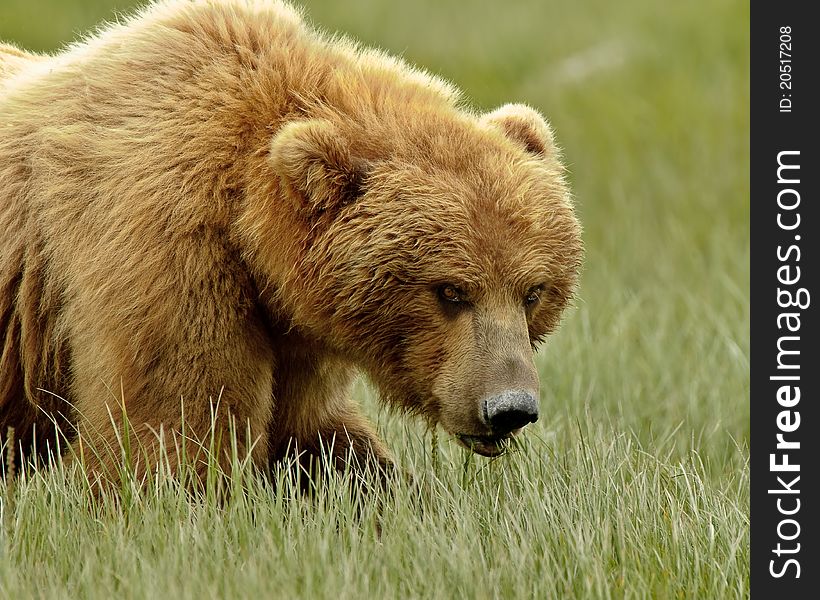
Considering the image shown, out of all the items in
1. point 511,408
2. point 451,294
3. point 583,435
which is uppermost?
point 451,294

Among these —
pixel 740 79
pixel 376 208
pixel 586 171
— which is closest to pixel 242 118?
pixel 376 208

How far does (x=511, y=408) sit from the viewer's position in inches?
160

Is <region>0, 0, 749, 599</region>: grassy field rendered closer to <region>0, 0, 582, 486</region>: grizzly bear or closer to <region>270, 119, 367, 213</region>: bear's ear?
<region>0, 0, 582, 486</region>: grizzly bear

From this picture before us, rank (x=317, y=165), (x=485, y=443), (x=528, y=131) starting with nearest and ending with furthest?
(x=317, y=165), (x=485, y=443), (x=528, y=131)

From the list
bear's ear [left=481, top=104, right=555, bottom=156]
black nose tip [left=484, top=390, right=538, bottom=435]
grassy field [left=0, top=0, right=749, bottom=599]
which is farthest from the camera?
bear's ear [left=481, top=104, right=555, bottom=156]

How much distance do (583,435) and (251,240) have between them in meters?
1.91

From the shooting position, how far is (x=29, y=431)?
4.83 meters

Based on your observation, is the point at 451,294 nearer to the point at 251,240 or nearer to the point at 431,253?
the point at 431,253

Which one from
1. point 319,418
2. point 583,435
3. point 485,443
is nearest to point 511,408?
point 485,443

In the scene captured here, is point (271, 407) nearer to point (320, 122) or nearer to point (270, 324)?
point (270, 324)

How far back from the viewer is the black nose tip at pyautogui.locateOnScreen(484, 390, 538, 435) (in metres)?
4.08

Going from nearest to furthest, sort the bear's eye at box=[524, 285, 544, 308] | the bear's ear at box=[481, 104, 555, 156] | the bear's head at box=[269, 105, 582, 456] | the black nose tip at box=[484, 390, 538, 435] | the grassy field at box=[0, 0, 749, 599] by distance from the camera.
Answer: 1. the grassy field at box=[0, 0, 749, 599]
2. the black nose tip at box=[484, 390, 538, 435]
3. the bear's head at box=[269, 105, 582, 456]
4. the bear's eye at box=[524, 285, 544, 308]
5. the bear's ear at box=[481, 104, 555, 156]
